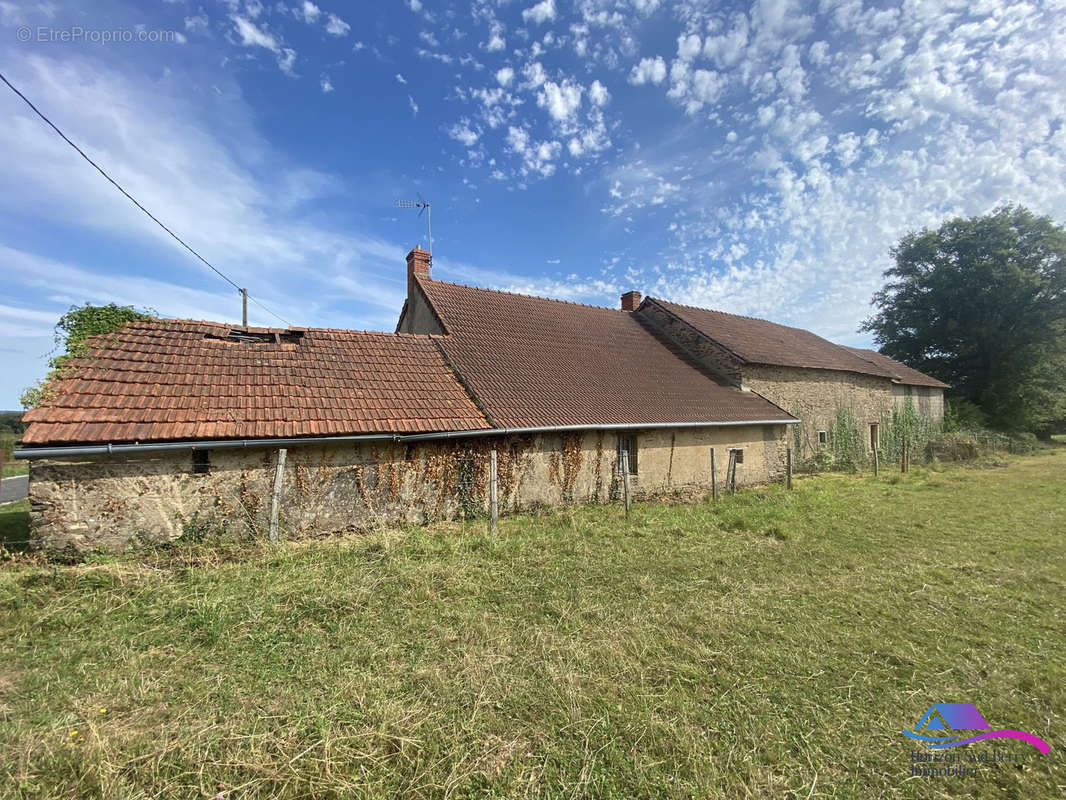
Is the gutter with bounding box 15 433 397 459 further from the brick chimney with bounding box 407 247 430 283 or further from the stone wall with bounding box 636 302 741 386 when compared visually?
the stone wall with bounding box 636 302 741 386

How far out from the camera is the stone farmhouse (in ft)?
A: 21.3

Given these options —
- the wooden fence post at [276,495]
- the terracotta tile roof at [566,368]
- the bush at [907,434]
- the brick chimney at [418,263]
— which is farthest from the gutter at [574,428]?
the bush at [907,434]

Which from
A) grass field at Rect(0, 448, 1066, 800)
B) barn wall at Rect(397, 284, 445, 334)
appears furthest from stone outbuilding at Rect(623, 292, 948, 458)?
grass field at Rect(0, 448, 1066, 800)

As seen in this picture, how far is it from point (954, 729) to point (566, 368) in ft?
33.7

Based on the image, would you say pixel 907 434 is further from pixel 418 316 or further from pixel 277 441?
pixel 277 441

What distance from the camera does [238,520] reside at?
7.10m

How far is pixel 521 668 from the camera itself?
3.89 metres

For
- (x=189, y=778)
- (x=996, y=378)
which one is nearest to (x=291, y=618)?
(x=189, y=778)

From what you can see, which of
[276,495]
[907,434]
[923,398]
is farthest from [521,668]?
[923,398]

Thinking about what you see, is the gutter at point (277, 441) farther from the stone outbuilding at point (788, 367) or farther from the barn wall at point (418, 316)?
the stone outbuilding at point (788, 367)

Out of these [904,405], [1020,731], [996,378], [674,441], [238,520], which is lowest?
[1020,731]

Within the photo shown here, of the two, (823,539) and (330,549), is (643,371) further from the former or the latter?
(330,549)

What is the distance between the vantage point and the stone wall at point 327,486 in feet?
20.5

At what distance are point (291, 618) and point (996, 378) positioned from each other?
4194 centimetres
